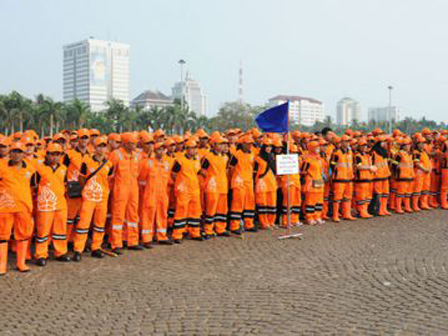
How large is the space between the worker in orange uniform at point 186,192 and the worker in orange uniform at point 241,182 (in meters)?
0.88

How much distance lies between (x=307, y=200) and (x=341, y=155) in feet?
4.41

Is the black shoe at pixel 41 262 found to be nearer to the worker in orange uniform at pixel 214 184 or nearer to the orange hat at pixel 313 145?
the worker in orange uniform at pixel 214 184

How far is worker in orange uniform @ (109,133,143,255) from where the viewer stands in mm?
8203

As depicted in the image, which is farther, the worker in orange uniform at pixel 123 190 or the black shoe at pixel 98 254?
the worker in orange uniform at pixel 123 190

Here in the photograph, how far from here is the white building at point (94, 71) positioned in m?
170

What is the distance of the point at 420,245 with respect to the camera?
28.7ft

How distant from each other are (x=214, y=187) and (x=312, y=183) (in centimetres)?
262

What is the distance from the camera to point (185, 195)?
29.7 feet

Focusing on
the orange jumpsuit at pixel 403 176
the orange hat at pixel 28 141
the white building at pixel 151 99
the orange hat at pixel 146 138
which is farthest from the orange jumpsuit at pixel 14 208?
the white building at pixel 151 99

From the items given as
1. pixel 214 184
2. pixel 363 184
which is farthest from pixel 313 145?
pixel 214 184

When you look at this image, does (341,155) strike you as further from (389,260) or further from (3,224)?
(3,224)

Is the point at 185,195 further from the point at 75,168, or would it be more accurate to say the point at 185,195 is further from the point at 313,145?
the point at 313,145

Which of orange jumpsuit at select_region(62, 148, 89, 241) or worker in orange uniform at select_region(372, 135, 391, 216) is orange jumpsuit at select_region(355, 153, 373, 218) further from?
orange jumpsuit at select_region(62, 148, 89, 241)

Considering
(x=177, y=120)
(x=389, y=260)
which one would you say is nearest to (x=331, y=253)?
(x=389, y=260)
